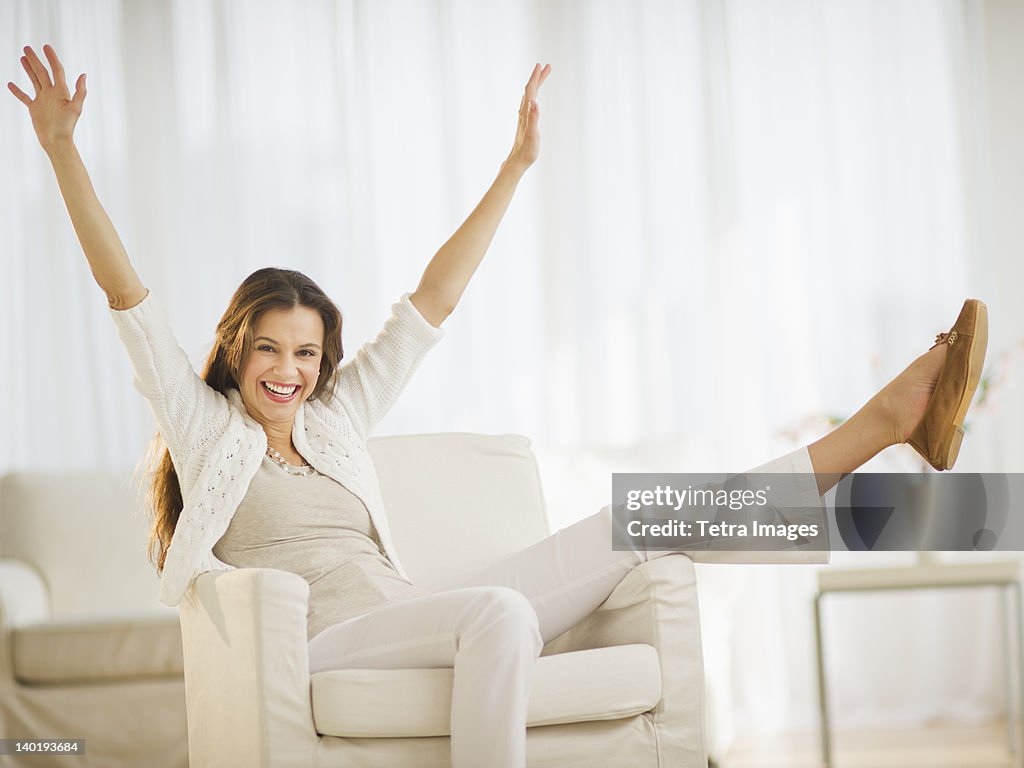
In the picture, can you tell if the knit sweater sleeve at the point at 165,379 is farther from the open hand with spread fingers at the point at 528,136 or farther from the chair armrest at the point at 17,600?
the chair armrest at the point at 17,600

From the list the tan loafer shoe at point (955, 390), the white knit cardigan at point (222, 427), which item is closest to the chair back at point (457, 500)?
the white knit cardigan at point (222, 427)

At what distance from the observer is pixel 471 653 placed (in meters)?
1.58

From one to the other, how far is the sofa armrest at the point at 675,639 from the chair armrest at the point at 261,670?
0.57 m

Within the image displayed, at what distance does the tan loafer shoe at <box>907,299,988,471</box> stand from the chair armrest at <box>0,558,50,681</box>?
86.2 inches

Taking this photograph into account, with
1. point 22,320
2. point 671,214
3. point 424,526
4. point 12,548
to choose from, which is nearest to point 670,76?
point 671,214

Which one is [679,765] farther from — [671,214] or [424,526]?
[671,214]

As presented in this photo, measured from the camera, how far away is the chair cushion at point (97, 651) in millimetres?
2684

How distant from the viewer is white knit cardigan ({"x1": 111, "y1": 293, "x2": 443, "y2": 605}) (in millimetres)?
1872

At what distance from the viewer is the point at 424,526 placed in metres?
2.35

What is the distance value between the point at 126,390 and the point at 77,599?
74cm

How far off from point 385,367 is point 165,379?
464 millimetres

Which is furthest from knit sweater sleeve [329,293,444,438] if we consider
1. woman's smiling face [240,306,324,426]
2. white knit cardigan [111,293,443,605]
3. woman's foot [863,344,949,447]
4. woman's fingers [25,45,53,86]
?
woman's foot [863,344,949,447]

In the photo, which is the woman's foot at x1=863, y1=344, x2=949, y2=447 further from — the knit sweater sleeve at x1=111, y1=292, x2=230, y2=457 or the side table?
the knit sweater sleeve at x1=111, y1=292, x2=230, y2=457

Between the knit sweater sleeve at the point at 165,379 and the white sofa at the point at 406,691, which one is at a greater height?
the knit sweater sleeve at the point at 165,379
